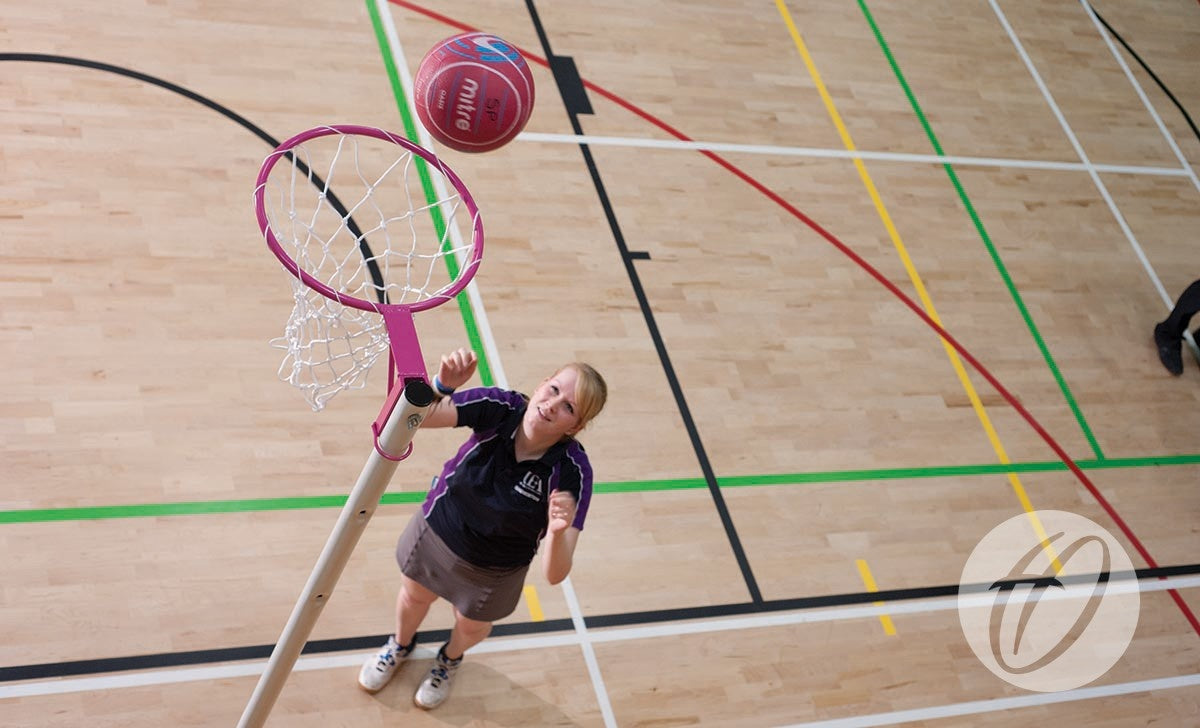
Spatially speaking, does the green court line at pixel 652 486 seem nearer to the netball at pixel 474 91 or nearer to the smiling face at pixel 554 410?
the smiling face at pixel 554 410

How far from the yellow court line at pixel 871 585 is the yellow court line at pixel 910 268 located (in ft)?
3.93

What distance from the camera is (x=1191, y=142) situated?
9.50 m

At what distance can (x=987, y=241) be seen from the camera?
7957 millimetres

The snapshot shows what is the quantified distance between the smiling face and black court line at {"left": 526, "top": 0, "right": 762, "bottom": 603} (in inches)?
83.0

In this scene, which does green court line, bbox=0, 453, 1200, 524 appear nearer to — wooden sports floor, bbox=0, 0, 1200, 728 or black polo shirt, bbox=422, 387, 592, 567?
wooden sports floor, bbox=0, 0, 1200, 728

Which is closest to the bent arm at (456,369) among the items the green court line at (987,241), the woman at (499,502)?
the woman at (499,502)

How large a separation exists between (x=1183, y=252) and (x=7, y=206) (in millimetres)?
7628

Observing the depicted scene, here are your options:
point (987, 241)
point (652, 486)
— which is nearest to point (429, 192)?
point (652, 486)

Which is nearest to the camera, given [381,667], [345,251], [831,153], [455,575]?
[455,575]

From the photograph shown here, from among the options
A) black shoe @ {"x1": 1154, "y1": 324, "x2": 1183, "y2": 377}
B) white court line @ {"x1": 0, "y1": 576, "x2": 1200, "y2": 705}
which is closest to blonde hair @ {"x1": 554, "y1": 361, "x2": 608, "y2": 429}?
white court line @ {"x1": 0, "y1": 576, "x2": 1200, "y2": 705}

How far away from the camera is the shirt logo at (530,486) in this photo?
4164 mm

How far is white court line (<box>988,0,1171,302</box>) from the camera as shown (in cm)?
834

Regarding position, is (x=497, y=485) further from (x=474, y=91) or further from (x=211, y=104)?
(x=211, y=104)

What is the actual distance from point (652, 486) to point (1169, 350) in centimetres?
398
